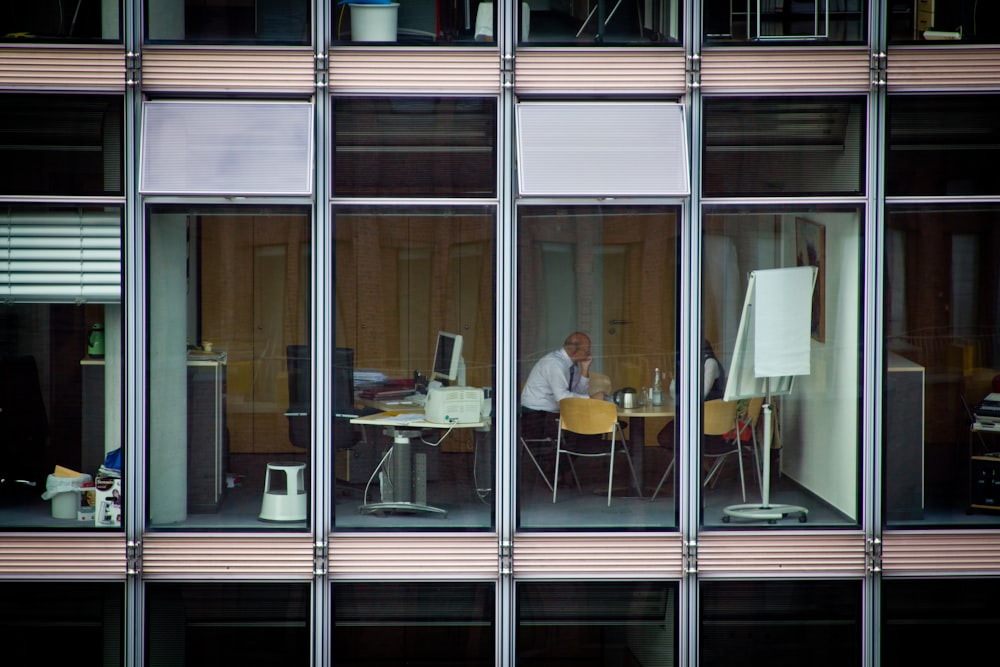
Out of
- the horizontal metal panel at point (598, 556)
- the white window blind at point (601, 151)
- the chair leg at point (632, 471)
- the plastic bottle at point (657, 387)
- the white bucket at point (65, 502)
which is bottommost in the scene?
the horizontal metal panel at point (598, 556)

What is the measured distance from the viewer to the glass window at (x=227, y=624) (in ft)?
25.4

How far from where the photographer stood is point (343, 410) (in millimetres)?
7789

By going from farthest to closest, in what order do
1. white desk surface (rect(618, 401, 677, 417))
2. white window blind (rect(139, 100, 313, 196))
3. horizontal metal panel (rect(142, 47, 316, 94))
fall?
white desk surface (rect(618, 401, 677, 417)) < horizontal metal panel (rect(142, 47, 316, 94)) < white window blind (rect(139, 100, 313, 196))

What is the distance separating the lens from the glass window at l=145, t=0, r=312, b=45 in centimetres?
767

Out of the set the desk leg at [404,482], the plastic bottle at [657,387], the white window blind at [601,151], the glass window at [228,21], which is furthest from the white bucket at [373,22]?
the plastic bottle at [657,387]

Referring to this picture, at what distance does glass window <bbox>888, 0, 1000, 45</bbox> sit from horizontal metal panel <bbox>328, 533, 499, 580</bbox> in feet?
14.8

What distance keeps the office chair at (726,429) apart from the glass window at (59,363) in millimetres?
3922

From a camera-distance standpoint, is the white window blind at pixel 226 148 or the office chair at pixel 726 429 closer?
the white window blind at pixel 226 148

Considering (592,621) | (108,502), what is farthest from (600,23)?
(108,502)

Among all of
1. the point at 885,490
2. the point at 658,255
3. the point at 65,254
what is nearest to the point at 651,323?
the point at 658,255

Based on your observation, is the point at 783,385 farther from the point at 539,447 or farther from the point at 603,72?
the point at 603,72

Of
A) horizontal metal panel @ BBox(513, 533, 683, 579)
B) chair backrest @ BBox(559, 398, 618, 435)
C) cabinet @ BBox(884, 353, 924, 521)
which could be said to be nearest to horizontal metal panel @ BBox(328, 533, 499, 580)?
horizontal metal panel @ BBox(513, 533, 683, 579)

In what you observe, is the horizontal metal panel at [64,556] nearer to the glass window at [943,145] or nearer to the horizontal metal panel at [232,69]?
the horizontal metal panel at [232,69]

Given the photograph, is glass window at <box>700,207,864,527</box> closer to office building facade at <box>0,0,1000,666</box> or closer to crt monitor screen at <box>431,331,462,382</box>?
office building facade at <box>0,0,1000,666</box>
